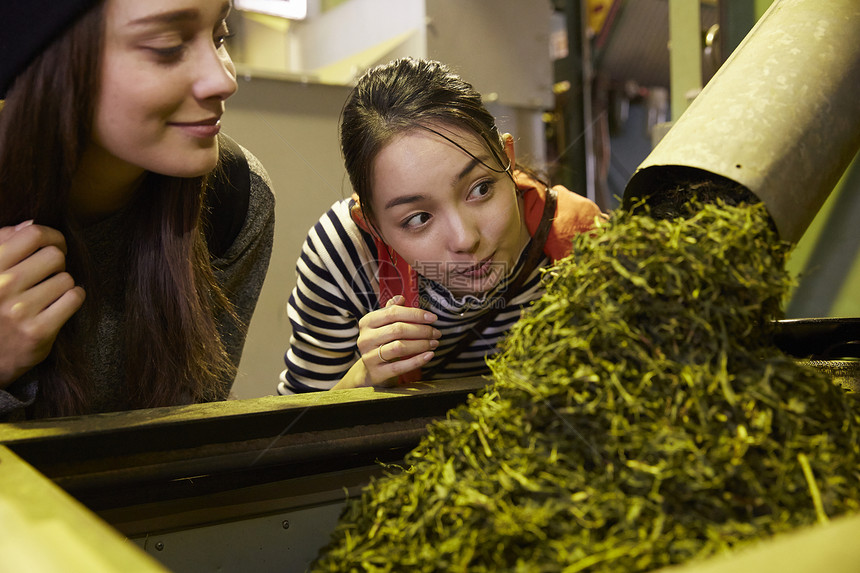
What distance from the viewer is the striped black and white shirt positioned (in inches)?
51.1

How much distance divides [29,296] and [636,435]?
0.76 metres

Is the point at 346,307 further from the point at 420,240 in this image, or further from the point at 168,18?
the point at 168,18

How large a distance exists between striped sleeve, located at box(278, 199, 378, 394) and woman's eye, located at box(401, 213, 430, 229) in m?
0.22

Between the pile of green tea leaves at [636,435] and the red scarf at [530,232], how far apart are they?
1.69 ft

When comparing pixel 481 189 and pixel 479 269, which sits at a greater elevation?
pixel 481 189

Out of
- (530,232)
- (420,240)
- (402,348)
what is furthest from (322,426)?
(530,232)

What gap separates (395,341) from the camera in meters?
1.09

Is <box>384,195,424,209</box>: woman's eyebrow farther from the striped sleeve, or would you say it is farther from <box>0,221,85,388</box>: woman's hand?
<box>0,221,85,388</box>: woman's hand

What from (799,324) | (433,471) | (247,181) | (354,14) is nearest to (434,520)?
(433,471)

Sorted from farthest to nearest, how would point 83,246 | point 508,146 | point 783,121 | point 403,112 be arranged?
point 508,146 < point 403,112 < point 83,246 < point 783,121

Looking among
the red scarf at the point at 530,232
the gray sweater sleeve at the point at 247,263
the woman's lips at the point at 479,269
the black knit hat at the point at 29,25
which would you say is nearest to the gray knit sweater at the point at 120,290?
the gray sweater sleeve at the point at 247,263

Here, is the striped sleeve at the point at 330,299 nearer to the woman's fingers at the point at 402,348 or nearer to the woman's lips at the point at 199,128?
the woman's fingers at the point at 402,348

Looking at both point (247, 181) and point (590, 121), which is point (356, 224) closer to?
point (247, 181)

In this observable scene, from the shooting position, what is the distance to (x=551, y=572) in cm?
48
